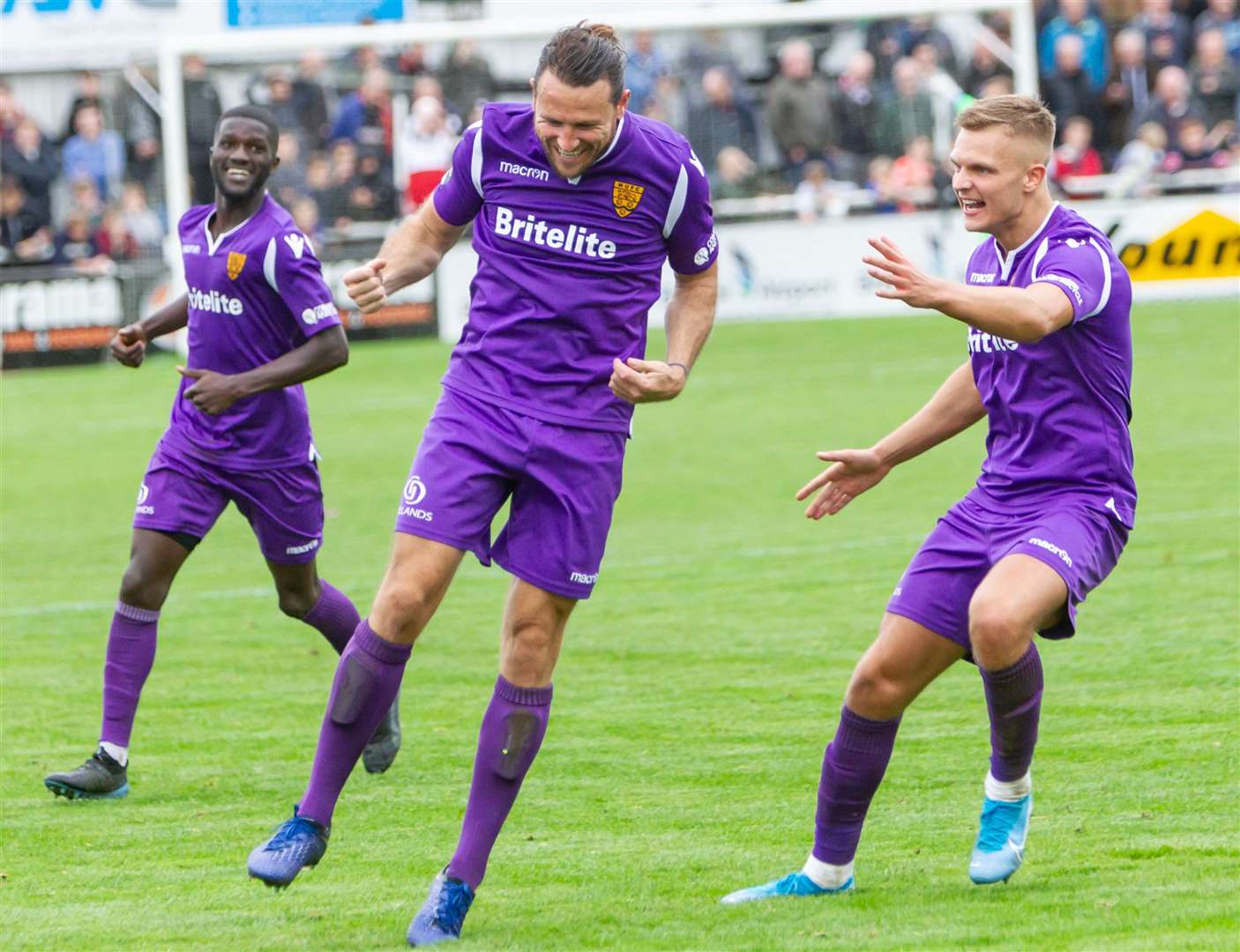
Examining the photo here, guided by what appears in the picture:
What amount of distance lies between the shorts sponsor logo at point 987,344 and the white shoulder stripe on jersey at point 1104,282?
0.21 m

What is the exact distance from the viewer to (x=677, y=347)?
18.0 feet

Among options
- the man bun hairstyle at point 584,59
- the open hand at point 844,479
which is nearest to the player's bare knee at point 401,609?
the open hand at point 844,479

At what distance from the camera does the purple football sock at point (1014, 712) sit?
16.6 feet

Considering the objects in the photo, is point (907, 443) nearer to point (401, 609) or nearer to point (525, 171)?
point (525, 171)

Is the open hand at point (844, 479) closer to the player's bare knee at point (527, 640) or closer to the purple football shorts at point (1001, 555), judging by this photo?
the purple football shorts at point (1001, 555)

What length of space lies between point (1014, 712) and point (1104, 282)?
1.11 m

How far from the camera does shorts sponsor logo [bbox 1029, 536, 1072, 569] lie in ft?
16.2

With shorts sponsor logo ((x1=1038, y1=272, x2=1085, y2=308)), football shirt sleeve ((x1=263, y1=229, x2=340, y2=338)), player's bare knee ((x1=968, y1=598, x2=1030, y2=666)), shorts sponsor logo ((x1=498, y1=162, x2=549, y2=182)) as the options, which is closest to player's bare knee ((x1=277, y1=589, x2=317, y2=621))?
football shirt sleeve ((x1=263, y1=229, x2=340, y2=338))

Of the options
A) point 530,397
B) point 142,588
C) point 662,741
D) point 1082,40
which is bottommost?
point 1082,40

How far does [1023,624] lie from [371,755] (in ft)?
8.80

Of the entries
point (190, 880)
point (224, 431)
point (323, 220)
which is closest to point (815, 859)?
point (190, 880)

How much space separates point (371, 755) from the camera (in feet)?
22.2

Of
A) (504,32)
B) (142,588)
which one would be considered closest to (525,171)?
(142,588)

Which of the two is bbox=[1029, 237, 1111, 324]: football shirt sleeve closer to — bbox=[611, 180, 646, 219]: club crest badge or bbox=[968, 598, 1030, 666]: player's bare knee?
bbox=[968, 598, 1030, 666]: player's bare knee
